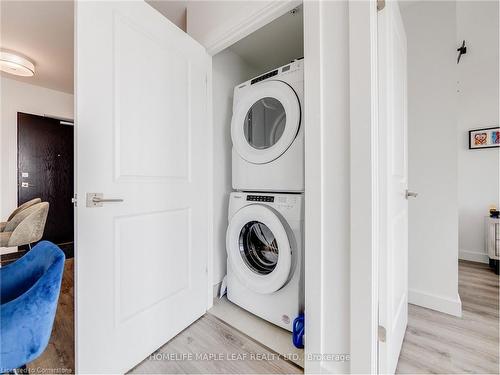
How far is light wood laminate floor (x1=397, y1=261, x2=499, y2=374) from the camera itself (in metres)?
1.14

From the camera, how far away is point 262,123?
5.39 ft

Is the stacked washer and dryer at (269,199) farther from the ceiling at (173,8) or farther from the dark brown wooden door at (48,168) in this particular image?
the dark brown wooden door at (48,168)

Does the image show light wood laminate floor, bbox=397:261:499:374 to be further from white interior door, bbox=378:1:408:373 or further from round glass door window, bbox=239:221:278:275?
round glass door window, bbox=239:221:278:275

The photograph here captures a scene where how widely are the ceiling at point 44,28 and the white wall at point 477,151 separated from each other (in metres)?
2.72

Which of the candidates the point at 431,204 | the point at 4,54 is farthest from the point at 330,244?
the point at 4,54

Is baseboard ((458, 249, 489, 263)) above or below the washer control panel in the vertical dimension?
below

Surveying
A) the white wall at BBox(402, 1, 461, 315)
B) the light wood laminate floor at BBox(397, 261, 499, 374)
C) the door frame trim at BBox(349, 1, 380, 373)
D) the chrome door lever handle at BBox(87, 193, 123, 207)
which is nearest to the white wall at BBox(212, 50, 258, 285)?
the chrome door lever handle at BBox(87, 193, 123, 207)

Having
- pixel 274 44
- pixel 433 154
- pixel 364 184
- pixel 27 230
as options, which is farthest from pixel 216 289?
pixel 274 44

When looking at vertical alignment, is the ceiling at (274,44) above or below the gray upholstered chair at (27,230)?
above

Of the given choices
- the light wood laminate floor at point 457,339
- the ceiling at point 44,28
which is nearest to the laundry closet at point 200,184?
the ceiling at point 44,28

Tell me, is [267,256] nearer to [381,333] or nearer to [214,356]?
[214,356]

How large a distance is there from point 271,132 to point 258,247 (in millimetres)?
824

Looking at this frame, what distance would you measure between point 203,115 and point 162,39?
47cm

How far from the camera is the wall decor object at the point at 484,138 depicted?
2400 mm
